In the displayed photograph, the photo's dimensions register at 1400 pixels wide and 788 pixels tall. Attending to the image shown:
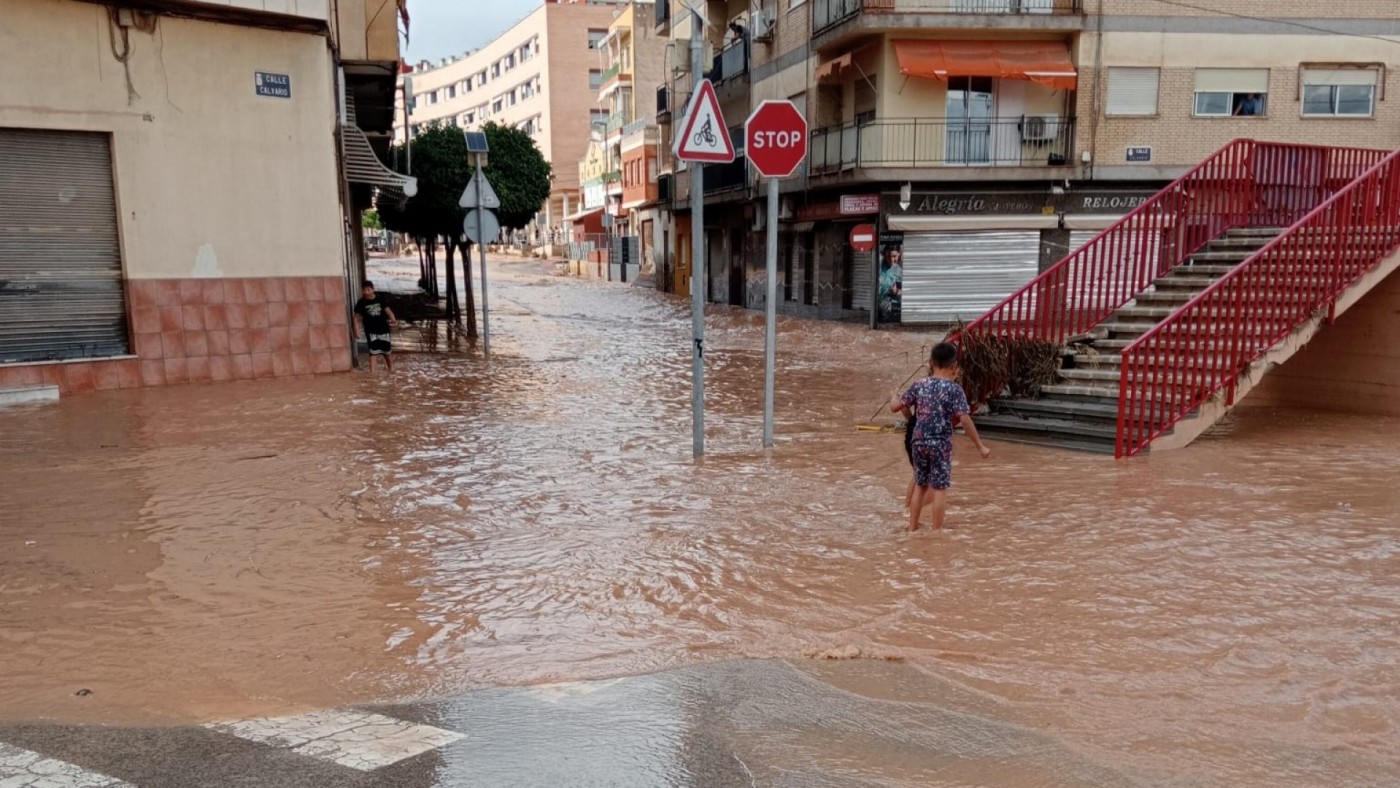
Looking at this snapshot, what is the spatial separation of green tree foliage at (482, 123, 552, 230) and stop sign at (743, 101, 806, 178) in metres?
14.4

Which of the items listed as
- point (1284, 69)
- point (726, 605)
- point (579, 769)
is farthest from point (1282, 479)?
point (1284, 69)

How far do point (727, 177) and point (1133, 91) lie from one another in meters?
13.2

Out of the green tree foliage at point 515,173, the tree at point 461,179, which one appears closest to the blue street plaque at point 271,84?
the tree at point 461,179

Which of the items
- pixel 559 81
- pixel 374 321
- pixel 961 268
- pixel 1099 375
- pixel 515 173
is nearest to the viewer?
pixel 1099 375

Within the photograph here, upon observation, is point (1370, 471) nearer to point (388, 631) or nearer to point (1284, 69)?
point (388, 631)

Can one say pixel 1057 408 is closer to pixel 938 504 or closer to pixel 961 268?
pixel 938 504

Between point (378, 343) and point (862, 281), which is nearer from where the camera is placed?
point (378, 343)

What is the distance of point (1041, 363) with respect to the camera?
33.5 ft

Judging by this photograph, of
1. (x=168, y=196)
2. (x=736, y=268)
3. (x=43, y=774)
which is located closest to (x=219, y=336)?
(x=168, y=196)

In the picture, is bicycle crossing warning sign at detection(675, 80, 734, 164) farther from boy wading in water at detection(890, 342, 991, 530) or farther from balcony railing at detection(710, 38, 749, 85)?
balcony railing at detection(710, 38, 749, 85)

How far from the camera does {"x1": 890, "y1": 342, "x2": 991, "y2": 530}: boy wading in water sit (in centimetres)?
663

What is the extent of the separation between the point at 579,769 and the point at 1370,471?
7.83 meters

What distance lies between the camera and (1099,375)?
10133mm

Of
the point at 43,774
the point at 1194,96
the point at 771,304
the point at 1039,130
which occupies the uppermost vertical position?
the point at 1194,96
